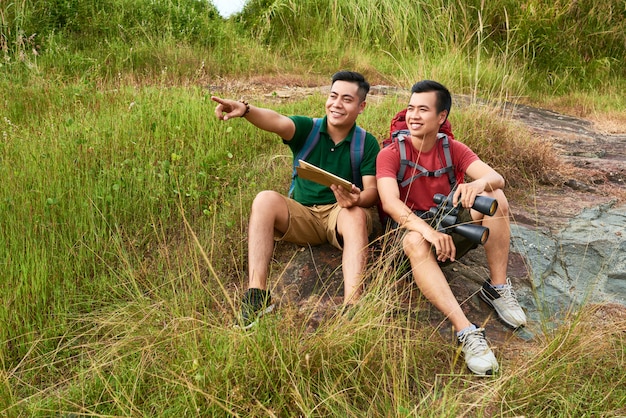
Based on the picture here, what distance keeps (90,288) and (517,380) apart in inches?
90.5

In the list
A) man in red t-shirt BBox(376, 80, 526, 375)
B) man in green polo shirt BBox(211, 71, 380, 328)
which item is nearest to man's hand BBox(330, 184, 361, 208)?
man in green polo shirt BBox(211, 71, 380, 328)

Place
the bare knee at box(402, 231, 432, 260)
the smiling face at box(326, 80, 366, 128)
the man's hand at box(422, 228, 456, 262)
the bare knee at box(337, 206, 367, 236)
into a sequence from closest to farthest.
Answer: the man's hand at box(422, 228, 456, 262) → the bare knee at box(402, 231, 432, 260) → the bare knee at box(337, 206, 367, 236) → the smiling face at box(326, 80, 366, 128)

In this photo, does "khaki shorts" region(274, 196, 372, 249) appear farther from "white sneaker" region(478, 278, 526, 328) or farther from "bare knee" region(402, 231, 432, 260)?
"white sneaker" region(478, 278, 526, 328)

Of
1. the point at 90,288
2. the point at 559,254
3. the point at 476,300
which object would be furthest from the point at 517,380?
the point at 90,288

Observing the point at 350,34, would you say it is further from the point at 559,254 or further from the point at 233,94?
the point at 559,254

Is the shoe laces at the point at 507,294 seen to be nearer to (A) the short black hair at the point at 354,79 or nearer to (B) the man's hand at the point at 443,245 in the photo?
(B) the man's hand at the point at 443,245

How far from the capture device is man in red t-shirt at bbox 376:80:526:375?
3266mm

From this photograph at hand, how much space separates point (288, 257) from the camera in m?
4.02

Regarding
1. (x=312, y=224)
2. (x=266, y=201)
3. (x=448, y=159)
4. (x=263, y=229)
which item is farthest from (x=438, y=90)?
(x=263, y=229)

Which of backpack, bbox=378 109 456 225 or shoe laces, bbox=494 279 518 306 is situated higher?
backpack, bbox=378 109 456 225

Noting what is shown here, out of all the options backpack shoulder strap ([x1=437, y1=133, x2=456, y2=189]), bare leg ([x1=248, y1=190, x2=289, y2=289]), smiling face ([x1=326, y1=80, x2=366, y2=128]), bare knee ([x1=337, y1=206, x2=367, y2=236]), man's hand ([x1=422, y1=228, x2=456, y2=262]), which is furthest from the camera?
smiling face ([x1=326, y1=80, x2=366, y2=128])

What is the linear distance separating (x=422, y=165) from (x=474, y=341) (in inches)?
44.5

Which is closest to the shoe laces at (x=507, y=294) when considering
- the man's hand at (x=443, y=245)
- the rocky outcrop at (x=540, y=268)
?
the rocky outcrop at (x=540, y=268)

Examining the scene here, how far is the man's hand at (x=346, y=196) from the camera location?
3502 mm
